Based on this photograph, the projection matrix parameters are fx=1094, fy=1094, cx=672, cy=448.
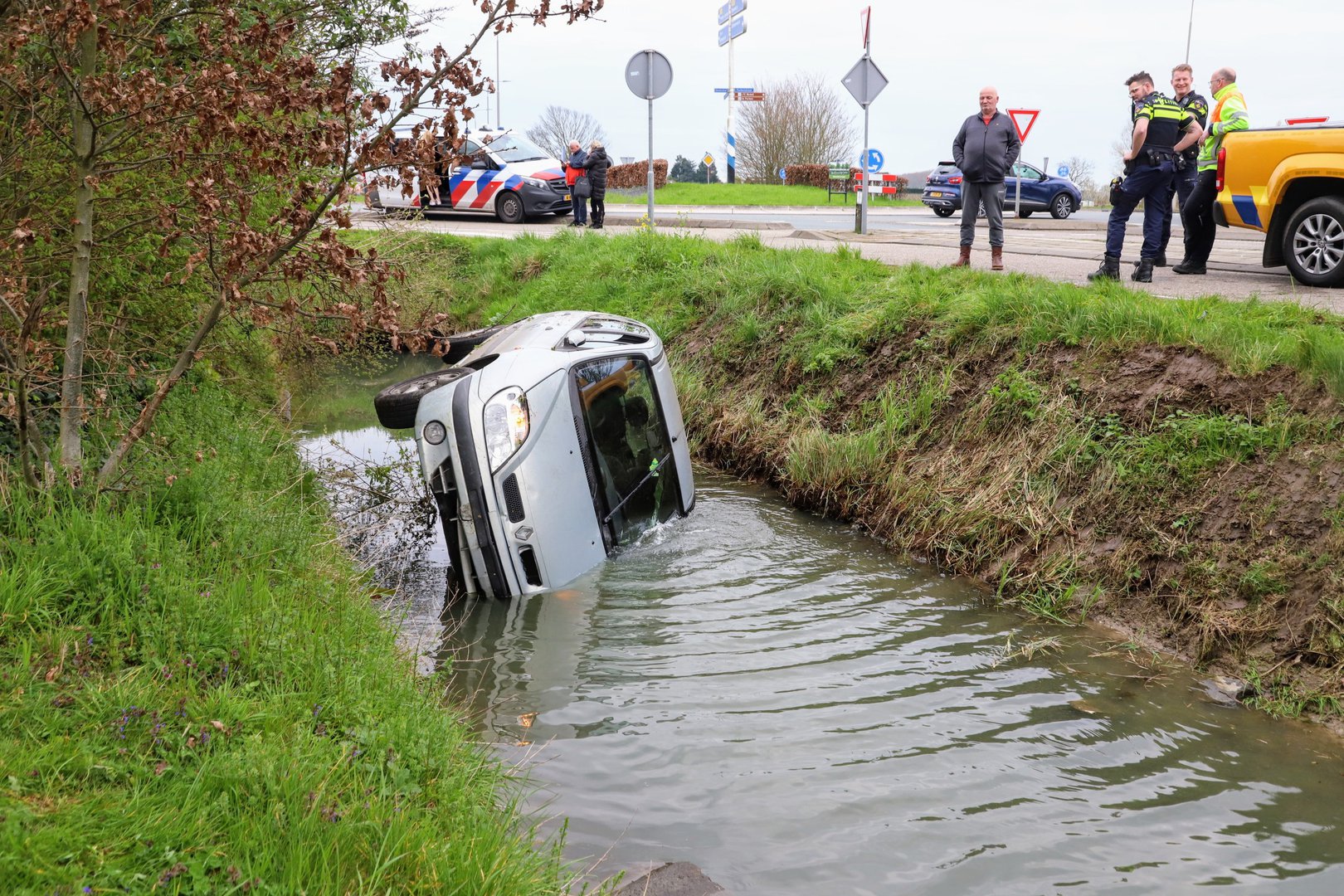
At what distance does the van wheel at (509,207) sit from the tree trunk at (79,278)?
1881cm

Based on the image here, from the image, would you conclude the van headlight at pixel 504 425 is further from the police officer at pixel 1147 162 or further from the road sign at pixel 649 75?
the road sign at pixel 649 75

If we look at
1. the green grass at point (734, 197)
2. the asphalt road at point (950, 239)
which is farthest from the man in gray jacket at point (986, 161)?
the green grass at point (734, 197)

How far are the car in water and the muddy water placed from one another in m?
0.23

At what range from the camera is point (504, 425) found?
5980mm

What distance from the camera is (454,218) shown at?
80.4 feet

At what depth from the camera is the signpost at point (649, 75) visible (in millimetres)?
15133

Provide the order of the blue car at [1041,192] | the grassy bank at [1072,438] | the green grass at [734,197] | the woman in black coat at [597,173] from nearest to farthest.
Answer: the grassy bank at [1072,438] → the woman in black coat at [597,173] → the blue car at [1041,192] → the green grass at [734,197]

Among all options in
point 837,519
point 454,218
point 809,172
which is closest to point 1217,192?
point 837,519

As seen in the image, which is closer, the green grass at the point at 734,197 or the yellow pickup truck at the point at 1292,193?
the yellow pickup truck at the point at 1292,193

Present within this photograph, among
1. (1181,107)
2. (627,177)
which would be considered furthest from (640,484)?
(627,177)

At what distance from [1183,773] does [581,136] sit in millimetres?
66054

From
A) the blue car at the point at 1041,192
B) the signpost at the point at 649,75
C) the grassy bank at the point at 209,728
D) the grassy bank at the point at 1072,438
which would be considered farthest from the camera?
the blue car at the point at 1041,192

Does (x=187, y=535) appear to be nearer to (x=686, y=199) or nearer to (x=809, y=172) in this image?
(x=686, y=199)

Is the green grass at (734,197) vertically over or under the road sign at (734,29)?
under
